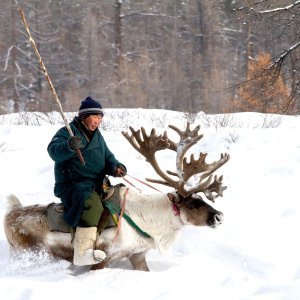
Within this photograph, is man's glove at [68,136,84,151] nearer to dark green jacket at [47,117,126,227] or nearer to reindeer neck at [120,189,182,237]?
dark green jacket at [47,117,126,227]

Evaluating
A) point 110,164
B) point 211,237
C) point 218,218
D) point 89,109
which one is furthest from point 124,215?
point 211,237

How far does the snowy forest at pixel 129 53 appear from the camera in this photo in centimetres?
3164

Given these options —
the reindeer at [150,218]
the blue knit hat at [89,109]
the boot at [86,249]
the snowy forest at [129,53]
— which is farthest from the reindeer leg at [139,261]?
the snowy forest at [129,53]

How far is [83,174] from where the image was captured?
15.9ft

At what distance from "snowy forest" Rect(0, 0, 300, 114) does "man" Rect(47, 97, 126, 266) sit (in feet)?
75.6

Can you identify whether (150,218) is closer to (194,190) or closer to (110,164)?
(194,190)

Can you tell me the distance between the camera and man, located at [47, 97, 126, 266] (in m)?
4.57

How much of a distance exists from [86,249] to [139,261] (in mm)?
606

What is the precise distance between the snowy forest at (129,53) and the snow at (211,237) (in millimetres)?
19371

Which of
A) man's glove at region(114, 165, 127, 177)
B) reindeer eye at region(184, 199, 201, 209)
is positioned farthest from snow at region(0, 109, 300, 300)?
man's glove at region(114, 165, 127, 177)

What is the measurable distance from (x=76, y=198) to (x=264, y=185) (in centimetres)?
302

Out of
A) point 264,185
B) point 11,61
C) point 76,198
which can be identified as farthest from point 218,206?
point 11,61

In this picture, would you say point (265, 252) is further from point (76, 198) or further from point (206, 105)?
point (206, 105)

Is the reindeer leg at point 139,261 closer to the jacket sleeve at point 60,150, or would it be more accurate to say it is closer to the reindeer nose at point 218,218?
the reindeer nose at point 218,218
